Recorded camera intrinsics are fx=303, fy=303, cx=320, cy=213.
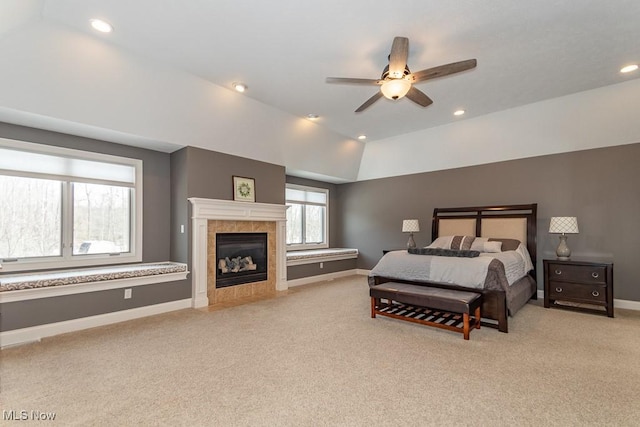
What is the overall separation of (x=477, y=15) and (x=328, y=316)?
3.66 metres

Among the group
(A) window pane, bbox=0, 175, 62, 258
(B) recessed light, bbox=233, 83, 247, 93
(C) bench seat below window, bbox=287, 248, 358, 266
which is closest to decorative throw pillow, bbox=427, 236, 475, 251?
(C) bench seat below window, bbox=287, 248, 358, 266

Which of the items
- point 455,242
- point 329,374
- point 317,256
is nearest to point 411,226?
point 455,242

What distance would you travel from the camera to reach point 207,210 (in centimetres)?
464

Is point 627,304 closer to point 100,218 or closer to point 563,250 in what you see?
point 563,250

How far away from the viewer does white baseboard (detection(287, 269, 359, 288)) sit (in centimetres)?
611

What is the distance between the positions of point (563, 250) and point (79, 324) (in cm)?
648

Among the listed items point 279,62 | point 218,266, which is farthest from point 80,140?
point 279,62

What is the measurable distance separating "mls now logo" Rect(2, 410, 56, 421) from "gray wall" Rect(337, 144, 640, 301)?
6.03 meters

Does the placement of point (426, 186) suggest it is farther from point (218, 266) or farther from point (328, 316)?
point (218, 266)

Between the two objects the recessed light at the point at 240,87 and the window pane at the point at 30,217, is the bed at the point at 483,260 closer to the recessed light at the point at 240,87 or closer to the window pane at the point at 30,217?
the recessed light at the point at 240,87

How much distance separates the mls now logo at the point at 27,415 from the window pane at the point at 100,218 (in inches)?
103

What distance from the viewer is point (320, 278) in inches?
262

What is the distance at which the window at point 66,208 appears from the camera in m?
3.63

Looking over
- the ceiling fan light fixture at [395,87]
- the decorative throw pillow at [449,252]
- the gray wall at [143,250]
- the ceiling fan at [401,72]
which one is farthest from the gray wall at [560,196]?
the gray wall at [143,250]
